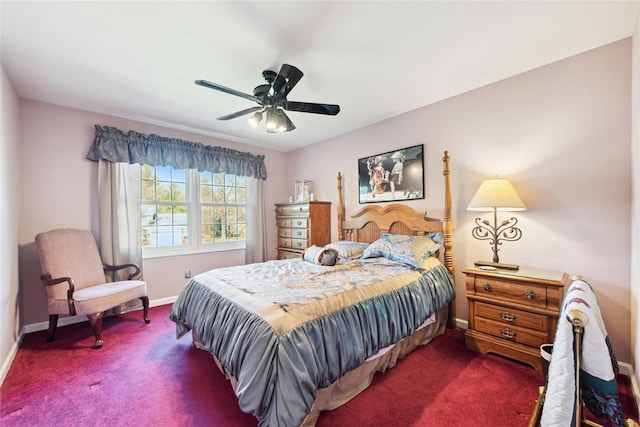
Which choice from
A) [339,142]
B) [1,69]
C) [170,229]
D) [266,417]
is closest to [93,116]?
[1,69]

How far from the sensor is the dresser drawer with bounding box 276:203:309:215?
4141 mm

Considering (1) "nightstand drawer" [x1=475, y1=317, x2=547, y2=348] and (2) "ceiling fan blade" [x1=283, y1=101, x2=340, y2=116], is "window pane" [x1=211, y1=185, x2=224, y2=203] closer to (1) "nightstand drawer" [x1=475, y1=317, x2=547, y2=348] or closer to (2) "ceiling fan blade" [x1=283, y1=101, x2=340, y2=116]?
(2) "ceiling fan blade" [x1=283, y1=101, x2=340, y2=116]

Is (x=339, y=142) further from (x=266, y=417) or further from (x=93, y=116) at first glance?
(x=266, y=417)

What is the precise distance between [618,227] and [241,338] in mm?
2900

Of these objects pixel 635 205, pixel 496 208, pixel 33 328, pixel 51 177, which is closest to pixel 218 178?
pixel 51 177

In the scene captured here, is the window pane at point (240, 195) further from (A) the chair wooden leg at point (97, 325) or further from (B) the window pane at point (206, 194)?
(A) the chair wooden leg at point (97, 325)

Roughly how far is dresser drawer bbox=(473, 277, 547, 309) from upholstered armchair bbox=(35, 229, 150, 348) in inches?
141

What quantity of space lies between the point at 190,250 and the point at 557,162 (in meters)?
4.58

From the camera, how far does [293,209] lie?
14.3 ft

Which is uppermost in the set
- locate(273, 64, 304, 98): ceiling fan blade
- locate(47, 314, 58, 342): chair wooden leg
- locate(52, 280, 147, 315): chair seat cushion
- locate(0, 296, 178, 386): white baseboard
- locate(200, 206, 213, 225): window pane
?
locate(273, 64, 304, 98): ceiling fan blade

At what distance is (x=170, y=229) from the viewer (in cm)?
396

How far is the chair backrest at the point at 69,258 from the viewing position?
2693 millimetres

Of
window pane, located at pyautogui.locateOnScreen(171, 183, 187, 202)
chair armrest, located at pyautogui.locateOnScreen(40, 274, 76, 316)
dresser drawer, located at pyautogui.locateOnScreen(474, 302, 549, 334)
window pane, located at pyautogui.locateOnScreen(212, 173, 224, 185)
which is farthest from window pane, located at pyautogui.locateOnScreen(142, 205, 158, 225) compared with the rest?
dresser drawer, located at pyautogui.locateOnScreen(474, 302, 549, 334)

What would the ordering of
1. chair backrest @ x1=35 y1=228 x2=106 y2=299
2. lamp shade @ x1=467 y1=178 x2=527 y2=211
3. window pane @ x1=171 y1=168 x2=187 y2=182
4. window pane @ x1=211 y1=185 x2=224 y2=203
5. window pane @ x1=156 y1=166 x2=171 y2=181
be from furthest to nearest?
window pane @ x1=211 y1=185 x2=224 y2=203
window pane @ x1=171 y1=168 x2=187 y2=182
window pane @ x1=156 y1=166 x2=171 y2=181
chair backrest @ x1=35 y1=228 x2=106 y2=299
lamp shade @ x1=467 y1=178 x2=527 y2=211
